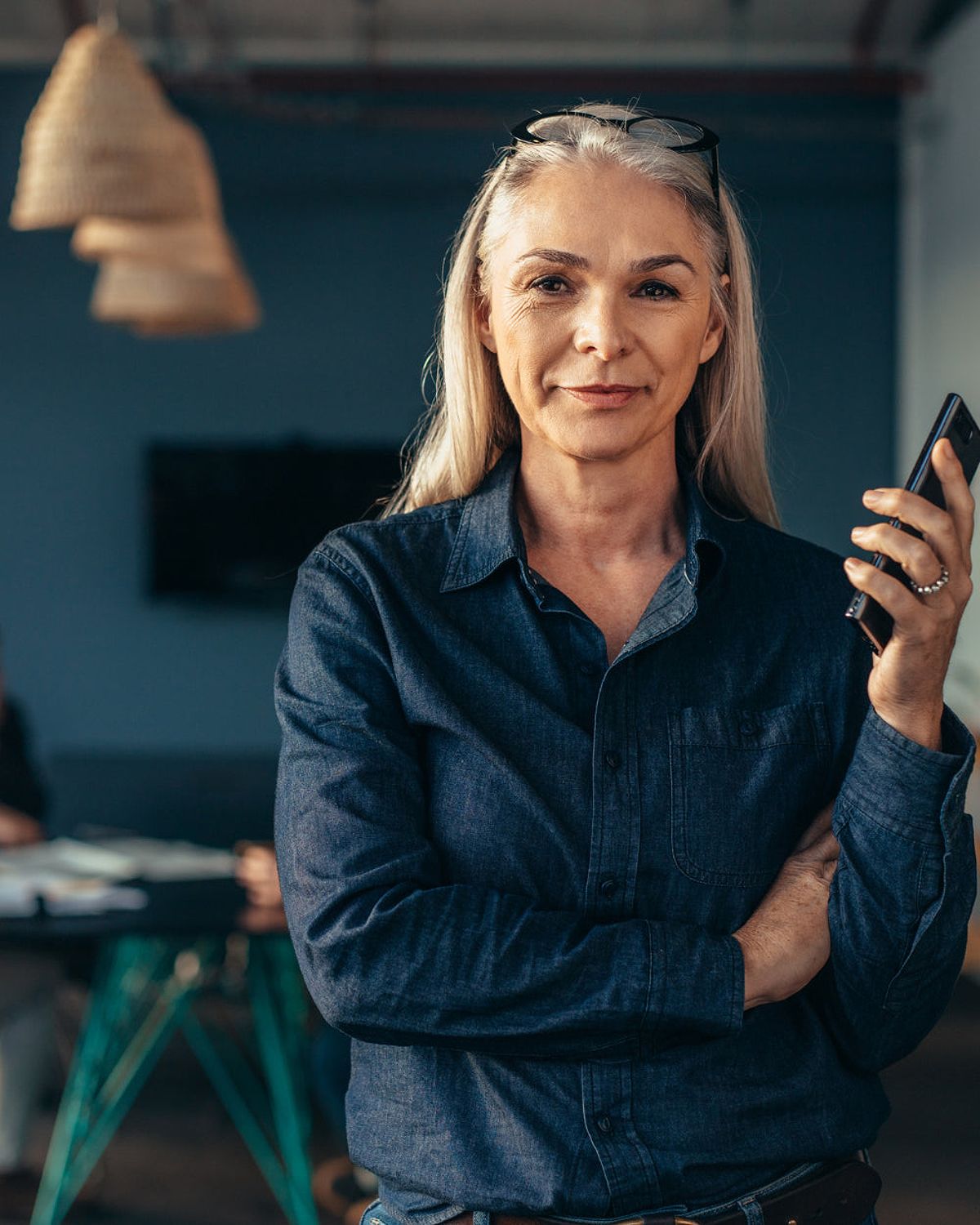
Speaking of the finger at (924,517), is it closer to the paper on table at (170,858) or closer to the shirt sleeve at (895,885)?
the shirt sleeve at (895,885)

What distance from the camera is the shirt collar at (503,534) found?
1.24 metres

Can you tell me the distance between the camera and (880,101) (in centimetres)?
662

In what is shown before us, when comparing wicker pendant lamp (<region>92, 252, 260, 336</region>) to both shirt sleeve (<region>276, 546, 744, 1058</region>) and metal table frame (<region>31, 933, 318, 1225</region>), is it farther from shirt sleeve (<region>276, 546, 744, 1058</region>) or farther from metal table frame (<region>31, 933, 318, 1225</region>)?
shirt sleeve (<region>276, 546, 744, 1058</region>)

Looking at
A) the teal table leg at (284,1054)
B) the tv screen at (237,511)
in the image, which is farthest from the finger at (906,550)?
the tv screen at (237,511)

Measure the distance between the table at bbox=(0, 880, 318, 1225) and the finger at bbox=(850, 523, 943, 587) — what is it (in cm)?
211

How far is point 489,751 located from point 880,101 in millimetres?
6216

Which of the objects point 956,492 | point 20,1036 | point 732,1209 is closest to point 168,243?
point 20,1036

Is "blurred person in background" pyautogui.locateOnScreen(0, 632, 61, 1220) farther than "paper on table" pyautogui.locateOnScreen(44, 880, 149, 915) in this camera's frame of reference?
Yes

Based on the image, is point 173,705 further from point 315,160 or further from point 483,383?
point 483,383

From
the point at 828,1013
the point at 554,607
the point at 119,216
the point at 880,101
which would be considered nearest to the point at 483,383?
the point at 554,607

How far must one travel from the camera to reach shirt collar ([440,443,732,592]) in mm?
1235

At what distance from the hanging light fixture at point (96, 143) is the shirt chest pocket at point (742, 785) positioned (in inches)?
80.5

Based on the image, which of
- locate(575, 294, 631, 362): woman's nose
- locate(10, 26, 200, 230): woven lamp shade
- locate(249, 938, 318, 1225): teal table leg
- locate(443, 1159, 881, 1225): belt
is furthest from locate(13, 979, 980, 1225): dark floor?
locate(575, 294, 631, 362): woman's nose

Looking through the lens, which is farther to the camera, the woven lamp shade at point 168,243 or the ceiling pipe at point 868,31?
the ceiling pipe at point 868,31
